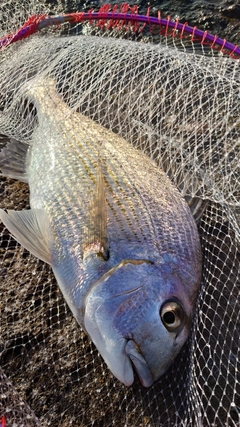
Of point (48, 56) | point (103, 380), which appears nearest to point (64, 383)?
point (103, 380)

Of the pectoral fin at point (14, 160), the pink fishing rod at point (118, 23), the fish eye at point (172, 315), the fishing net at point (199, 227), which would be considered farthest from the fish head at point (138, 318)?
the pink fishing rod at point (118, 23)

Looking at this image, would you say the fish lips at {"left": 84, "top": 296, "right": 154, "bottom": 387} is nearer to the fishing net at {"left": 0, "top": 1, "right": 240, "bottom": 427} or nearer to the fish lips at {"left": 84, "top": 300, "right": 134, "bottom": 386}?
the fish lips at {"left": 84, "top": 300, "right": 134, "bottom": 386}

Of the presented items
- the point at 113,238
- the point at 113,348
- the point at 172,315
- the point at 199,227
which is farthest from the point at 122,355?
the point at 199,227

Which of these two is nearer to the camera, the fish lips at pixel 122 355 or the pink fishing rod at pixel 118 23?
the fish lips at pixel 122 355

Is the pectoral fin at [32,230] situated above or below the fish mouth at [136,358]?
above

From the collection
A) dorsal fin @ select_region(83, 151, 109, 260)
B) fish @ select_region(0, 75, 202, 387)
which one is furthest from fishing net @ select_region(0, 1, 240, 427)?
dorsal fin @ select_region(83, 151, 109, 260)

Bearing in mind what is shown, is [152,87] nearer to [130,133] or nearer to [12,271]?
[130,133]

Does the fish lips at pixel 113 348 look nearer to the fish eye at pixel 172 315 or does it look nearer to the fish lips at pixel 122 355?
the fish lips at pixel 122 355

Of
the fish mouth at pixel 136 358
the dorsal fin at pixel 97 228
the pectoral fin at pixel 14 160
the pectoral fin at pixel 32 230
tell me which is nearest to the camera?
the fish mouth at pixel 136 358
